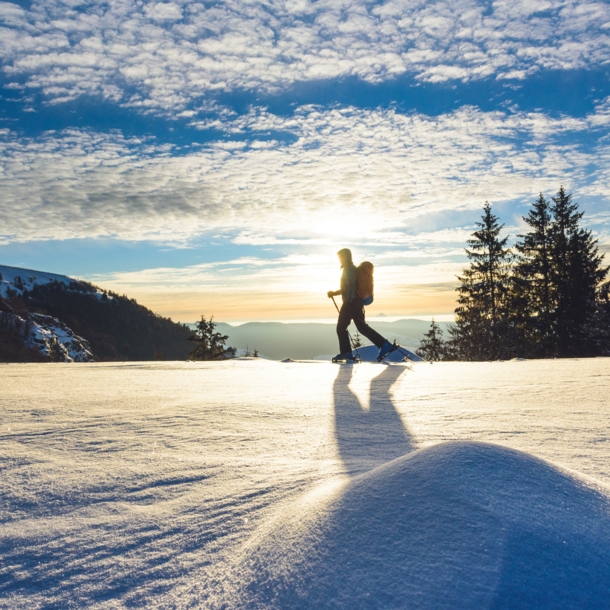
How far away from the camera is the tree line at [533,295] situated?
2145 cm

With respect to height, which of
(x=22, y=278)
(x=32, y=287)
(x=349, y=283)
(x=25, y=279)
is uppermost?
(x=22, y=278)

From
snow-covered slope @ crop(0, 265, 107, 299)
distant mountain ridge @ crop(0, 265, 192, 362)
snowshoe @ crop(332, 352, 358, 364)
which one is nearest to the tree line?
snowshoe @ crop(332, 352, 358, 364)

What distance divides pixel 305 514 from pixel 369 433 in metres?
1.38

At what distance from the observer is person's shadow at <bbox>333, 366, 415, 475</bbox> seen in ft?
6.58

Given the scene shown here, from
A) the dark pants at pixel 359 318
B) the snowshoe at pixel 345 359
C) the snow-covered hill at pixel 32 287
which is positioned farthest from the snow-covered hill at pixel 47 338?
the dark pants at pixel 359 318

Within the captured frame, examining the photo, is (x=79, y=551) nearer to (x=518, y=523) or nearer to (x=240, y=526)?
(x=240, y=526)

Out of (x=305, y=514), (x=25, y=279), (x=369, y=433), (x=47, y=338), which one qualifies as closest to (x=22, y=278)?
(x=25, y=279)

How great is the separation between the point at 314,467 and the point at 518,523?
1.01 meters

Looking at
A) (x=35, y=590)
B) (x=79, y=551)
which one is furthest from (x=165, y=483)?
(x=35, y=590)

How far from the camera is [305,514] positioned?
1193 millimetres

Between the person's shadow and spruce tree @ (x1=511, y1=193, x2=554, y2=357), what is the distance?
81.1ft

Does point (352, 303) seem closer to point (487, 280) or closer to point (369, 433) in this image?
point (369, 433)

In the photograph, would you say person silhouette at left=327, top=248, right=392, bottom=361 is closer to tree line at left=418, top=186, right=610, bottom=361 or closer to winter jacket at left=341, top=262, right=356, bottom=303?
winter jacket at left=341, top=262, right=356, bottom=303

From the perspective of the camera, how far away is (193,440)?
2.32m
